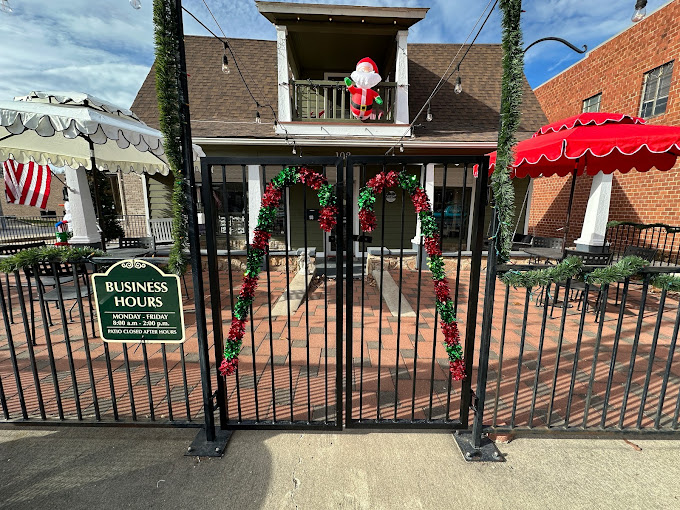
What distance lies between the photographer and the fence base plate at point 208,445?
1.89m

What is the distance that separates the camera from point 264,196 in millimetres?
1928

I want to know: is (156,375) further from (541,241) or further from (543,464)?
(541,241)

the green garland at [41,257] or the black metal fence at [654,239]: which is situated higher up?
the green garland at [41,257]

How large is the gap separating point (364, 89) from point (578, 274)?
6.40m

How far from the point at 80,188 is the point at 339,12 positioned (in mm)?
6301

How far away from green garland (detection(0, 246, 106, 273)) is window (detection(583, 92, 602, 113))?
12072 mm

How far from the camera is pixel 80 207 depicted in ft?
18.2

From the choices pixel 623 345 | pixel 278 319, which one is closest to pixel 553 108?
pixel 623 345

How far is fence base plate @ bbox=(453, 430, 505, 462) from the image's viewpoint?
187 cm

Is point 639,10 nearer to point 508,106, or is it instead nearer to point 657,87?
point 508,106

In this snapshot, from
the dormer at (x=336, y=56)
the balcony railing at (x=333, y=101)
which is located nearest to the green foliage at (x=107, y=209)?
the dormer at (x=336, y=56)

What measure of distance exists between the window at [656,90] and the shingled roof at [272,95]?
2.29 meters

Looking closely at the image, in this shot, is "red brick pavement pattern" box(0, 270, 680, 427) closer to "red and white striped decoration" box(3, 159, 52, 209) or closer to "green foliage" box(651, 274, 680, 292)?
"green foliage" box(651, 274, 680, 292)

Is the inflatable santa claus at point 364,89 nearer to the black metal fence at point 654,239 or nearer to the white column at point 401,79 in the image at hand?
the white column at point 401,79
